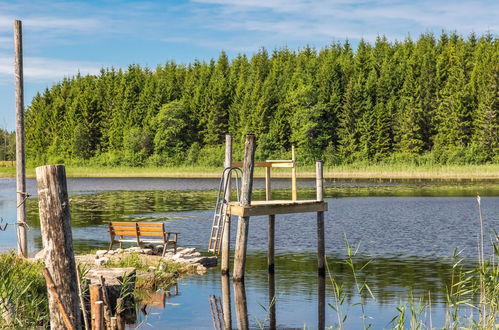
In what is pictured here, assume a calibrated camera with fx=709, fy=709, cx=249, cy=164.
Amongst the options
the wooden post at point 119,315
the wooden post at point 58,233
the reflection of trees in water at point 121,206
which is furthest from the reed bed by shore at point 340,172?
the wooden post at point 58,233

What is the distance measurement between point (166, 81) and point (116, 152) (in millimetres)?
17757

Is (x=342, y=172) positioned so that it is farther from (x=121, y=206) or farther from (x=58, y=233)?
(x=58, y=233)

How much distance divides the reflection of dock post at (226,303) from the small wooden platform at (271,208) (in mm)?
1698

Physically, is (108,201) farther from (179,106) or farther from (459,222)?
(179,106)

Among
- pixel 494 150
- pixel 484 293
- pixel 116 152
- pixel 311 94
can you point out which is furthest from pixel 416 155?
pixel 484 293

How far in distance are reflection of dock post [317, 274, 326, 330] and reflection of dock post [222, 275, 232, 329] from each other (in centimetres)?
174

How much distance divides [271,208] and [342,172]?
6798 centimetres

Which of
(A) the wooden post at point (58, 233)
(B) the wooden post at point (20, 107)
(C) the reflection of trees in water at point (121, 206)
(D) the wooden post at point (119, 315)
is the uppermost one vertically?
(B) the wooden post at point (20, 107)

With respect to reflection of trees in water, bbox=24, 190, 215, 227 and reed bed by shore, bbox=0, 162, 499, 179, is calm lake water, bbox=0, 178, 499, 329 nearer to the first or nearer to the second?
reflection of trees in water, bbox=24, 190, 215, 227

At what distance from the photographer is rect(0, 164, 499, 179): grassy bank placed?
72.0 m

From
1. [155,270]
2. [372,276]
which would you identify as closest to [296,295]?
[372,276]

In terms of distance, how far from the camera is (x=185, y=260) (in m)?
19.2

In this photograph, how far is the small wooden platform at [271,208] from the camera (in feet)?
56.0

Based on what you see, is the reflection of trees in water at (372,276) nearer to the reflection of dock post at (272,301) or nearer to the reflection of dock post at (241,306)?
the reflection of dock post at (272,301)
